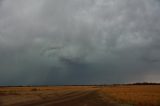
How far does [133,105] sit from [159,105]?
2.79 metres

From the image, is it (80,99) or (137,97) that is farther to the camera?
(137,97)

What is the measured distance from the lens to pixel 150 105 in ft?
98.8

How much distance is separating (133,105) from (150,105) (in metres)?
1.90

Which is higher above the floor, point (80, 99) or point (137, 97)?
point (137, 97)

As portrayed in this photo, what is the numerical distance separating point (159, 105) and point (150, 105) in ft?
3.67

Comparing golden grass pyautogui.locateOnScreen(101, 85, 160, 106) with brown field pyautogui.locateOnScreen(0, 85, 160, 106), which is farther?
golden grass pyautogui.locateOnScreen(101, 85, 160, 106)

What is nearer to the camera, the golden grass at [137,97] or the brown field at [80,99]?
the brown field at [80,99]

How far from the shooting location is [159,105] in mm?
29312

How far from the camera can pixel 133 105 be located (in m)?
30.1
